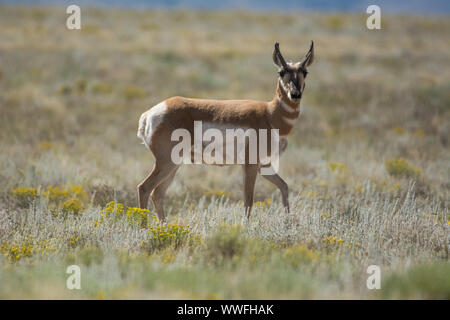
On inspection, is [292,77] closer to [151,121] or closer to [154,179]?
[151,121]

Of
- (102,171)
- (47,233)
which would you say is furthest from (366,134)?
(47,233)

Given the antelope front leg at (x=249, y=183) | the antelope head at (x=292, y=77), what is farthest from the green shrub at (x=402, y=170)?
the antelope front leg at (x=249, y=183)

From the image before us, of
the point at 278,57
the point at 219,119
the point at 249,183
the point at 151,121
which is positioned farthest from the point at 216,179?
the point at 278,57

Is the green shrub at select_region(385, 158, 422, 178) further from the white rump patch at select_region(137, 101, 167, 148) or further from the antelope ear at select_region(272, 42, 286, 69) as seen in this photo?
the white rump patch at select_region(137, 101, 167, 148)

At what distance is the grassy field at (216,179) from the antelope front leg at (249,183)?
0.51ft

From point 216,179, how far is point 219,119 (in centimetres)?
330

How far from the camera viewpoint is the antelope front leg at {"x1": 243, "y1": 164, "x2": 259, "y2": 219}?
668cm

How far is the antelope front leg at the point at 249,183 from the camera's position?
6.68 m

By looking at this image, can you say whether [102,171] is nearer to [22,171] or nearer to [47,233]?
[22,171]

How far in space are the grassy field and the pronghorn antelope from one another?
55 centimetres

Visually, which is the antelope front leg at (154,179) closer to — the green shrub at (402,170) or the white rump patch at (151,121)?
the white rump patch at (151,121)

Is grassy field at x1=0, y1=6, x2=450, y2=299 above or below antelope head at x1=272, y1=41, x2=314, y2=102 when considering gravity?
below

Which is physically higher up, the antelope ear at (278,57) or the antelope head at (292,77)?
the antelope ear at (278,57)

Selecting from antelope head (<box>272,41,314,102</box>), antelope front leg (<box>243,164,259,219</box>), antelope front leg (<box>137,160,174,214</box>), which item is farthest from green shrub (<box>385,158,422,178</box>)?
antelope front leg (<box>137,160,174,214</box>)
